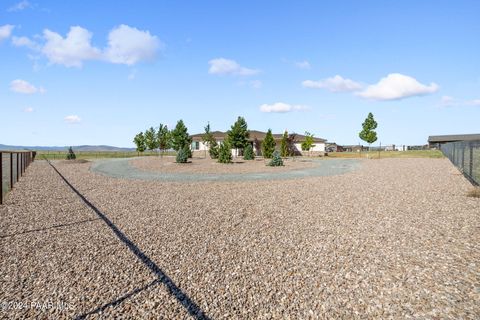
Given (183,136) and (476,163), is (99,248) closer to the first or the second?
(476,163)

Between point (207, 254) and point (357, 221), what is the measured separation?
14.9ft

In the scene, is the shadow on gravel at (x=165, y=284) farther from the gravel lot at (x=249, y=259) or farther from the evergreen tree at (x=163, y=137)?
the evergreen tree at (x=163, y=137)

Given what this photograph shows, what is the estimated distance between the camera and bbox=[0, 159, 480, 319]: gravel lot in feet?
12.7

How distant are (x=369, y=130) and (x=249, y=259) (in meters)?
44.4

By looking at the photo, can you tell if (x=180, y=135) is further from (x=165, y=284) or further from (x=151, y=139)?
(x=165, y=284)

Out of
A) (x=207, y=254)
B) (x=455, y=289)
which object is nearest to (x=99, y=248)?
(x=207, y=254)

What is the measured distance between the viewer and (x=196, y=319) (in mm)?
3570

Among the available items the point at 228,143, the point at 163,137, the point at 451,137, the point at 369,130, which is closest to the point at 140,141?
the point at 163,137

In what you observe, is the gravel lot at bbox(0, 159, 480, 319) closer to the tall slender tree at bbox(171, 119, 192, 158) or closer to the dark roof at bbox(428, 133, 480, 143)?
the tall slender tree at bbox(171, 119, 192, 158)

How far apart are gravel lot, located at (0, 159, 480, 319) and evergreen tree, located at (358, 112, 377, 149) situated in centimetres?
3650

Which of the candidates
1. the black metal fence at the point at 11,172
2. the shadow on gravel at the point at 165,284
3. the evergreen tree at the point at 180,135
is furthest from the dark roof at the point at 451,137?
the black metal fence at the point at 11,172

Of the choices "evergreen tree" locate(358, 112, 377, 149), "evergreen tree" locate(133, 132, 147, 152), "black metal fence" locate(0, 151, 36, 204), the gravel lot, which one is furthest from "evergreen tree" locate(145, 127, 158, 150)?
the gravel lot

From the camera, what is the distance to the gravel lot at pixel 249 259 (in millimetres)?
3857

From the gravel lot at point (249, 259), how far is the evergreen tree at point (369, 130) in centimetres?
3650
